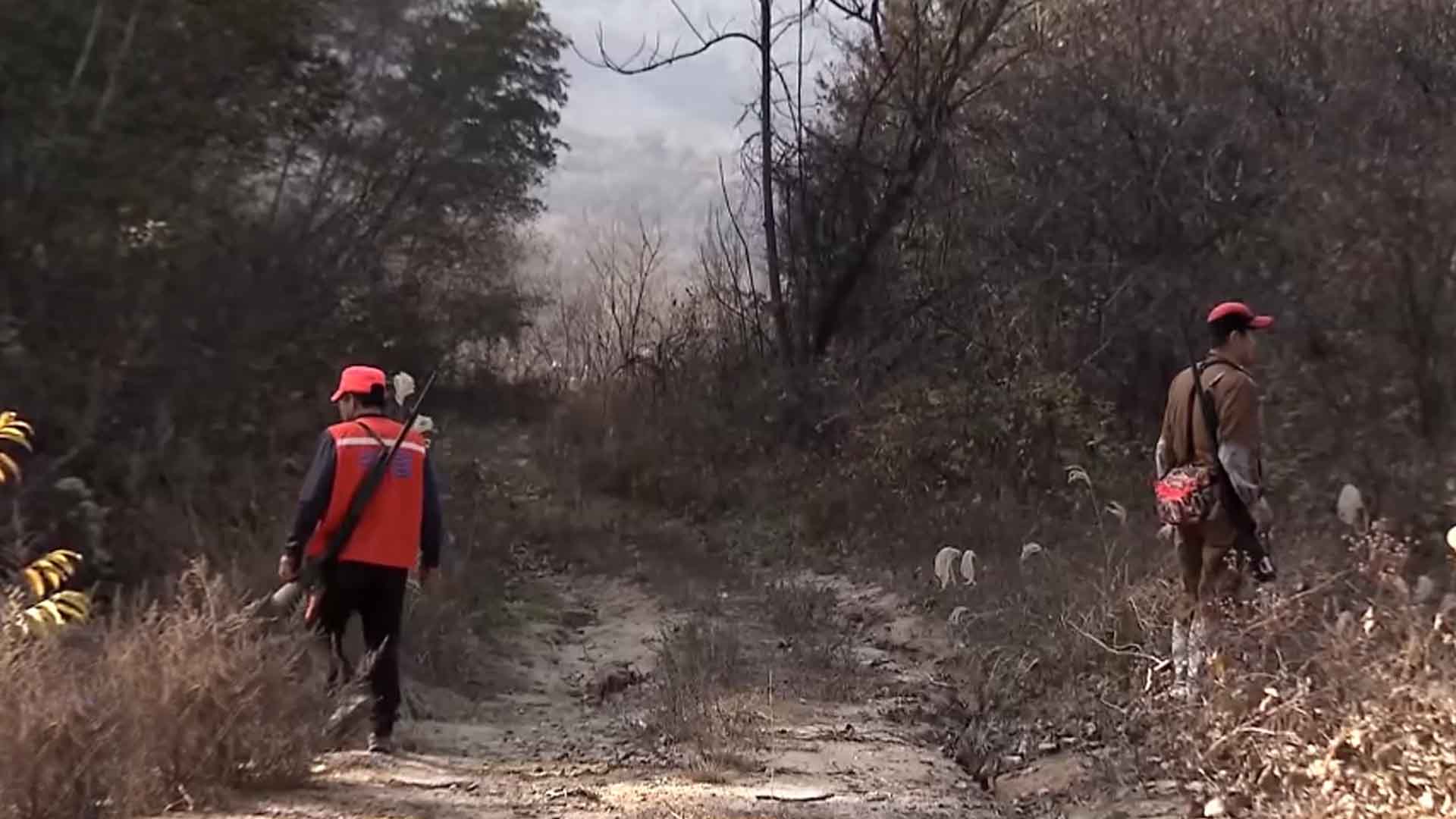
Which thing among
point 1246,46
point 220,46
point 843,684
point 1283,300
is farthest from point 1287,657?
point 1246,46

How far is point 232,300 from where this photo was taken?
1168cm

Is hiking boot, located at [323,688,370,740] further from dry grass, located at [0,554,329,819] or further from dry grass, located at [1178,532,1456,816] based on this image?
dry grass, located at [1178,532,1456,816]

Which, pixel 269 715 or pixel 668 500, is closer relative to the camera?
pixel 269 715

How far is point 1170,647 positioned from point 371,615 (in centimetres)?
379

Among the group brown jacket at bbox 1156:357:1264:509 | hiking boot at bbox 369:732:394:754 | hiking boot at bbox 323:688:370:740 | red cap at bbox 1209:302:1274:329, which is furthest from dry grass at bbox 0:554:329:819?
red cap at bbox 1209:302:1274:329

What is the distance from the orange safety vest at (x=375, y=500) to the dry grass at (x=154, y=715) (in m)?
0.61

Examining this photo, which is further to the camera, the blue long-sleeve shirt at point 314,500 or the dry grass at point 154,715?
the blue long-sleeve shirt at point 314,500

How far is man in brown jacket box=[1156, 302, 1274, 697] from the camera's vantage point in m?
7.31

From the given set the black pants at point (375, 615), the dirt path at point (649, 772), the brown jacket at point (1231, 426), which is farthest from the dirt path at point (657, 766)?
the brown jacket at point (1231, 426)

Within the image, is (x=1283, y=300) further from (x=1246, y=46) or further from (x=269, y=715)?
(x=269, y=715)

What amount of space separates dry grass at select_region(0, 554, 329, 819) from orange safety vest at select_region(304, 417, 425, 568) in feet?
2.02

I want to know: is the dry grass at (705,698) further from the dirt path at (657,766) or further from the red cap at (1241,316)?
the red cap at (1241,316)

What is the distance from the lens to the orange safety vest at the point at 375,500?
7.32 meters

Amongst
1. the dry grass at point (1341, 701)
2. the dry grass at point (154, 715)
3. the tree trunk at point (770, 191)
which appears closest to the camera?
the dry grass at point (1341, 701)
